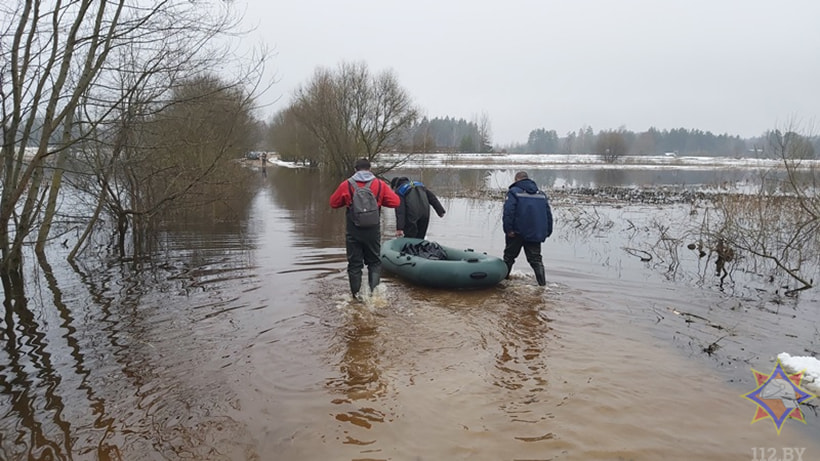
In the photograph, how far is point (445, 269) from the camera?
627 cm

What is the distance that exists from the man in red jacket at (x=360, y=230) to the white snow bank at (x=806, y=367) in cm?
415

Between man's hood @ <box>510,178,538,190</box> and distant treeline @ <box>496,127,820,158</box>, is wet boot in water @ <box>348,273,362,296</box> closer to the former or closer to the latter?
man's hood @ <box>510,178,538,190</box>

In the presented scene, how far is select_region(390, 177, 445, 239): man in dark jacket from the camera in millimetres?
7566

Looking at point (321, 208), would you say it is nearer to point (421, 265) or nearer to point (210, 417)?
point (421, 265)

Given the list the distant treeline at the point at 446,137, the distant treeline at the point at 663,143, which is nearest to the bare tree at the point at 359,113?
the distant treeline at the point at 446,137

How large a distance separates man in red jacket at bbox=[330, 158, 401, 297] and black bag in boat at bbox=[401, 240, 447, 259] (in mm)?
1222

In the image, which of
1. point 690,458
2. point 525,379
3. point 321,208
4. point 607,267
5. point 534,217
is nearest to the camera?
point 690,458

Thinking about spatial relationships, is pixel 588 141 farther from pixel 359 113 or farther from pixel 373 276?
pixel 373 276

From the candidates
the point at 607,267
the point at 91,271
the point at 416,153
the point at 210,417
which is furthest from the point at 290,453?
A: the point at 416,153

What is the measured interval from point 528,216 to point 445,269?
1335mm

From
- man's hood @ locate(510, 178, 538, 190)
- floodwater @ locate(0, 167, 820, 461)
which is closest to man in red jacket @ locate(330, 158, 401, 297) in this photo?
floodwater @ locate(0, 167, 820, 461)

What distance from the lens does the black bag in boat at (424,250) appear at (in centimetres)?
705

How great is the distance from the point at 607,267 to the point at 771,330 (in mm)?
3065

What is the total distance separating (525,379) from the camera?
3.91 metres
